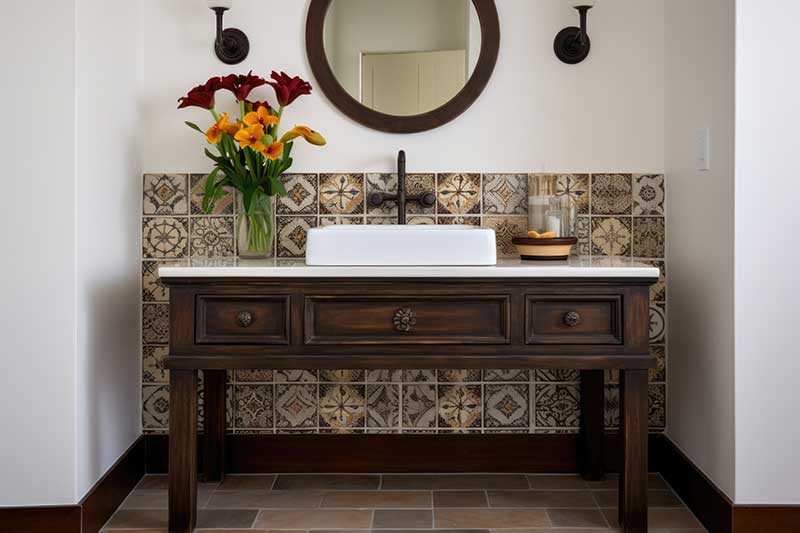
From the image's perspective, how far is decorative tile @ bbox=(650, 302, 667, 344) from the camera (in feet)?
9.23

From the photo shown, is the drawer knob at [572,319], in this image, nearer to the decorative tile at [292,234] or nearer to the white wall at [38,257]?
the decorative tile at [292,234]

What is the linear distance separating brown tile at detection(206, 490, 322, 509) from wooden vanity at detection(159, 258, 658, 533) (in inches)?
21.6

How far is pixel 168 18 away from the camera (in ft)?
9.19

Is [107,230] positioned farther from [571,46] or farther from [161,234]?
[571,46]

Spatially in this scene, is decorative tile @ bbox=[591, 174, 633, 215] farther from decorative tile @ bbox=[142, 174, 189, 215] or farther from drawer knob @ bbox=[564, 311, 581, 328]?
decorative tile @ bbox=[142, 174, 189, 215]

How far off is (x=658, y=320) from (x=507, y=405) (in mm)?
615

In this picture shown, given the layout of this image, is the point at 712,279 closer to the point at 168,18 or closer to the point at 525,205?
the point at 525,205

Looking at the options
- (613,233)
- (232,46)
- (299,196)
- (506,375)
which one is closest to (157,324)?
(299,196)

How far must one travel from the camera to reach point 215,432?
9.02ft

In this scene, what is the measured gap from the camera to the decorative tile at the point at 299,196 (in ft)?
9.21

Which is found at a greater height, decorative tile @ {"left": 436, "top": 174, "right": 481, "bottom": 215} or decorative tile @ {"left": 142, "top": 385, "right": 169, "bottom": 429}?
decorative tile @ {"left": 436, "top": 174, "right": 481, "bottom": 215}

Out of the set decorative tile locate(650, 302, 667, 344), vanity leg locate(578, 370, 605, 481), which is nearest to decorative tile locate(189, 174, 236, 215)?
vanity leg locate(578, 370, 605, 481)

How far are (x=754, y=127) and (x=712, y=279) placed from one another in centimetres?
46

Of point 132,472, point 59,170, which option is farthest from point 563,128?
point 132,472
